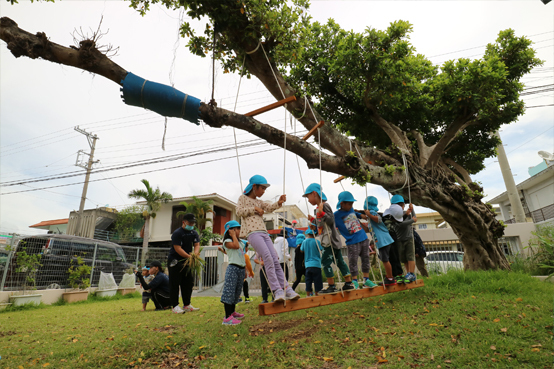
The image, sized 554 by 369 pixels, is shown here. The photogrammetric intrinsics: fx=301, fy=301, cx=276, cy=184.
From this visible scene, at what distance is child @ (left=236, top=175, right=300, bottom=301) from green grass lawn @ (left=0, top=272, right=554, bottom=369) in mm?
674

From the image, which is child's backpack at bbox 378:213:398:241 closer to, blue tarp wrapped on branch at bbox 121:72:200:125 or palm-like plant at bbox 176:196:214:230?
blue tarp wrapped on branch at bbox 121:72:200:125

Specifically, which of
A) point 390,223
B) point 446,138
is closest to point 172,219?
point 446,138

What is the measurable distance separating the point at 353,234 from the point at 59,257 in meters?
9.75

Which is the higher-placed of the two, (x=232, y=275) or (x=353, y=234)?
(x=353, y=234)

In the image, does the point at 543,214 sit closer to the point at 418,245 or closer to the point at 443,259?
the point at 443,259

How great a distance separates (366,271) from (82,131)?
88.5ft

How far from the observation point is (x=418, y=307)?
17.2 ft

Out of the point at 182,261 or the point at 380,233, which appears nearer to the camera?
the point at 380,233

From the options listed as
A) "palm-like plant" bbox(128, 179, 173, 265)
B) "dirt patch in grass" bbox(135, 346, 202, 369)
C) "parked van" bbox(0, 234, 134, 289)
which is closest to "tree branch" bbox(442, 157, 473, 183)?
"dirt patch in grass" bbox(135, 346, 202, 369)

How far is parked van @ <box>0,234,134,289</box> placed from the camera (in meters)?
8.86

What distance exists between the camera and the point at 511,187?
13.6m

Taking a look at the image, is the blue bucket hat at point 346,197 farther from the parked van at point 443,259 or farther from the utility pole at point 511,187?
the utility pole at point 511,187

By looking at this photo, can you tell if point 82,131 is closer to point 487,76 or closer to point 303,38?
point 303,38

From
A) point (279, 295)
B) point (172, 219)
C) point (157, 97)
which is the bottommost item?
point (279, 295)
